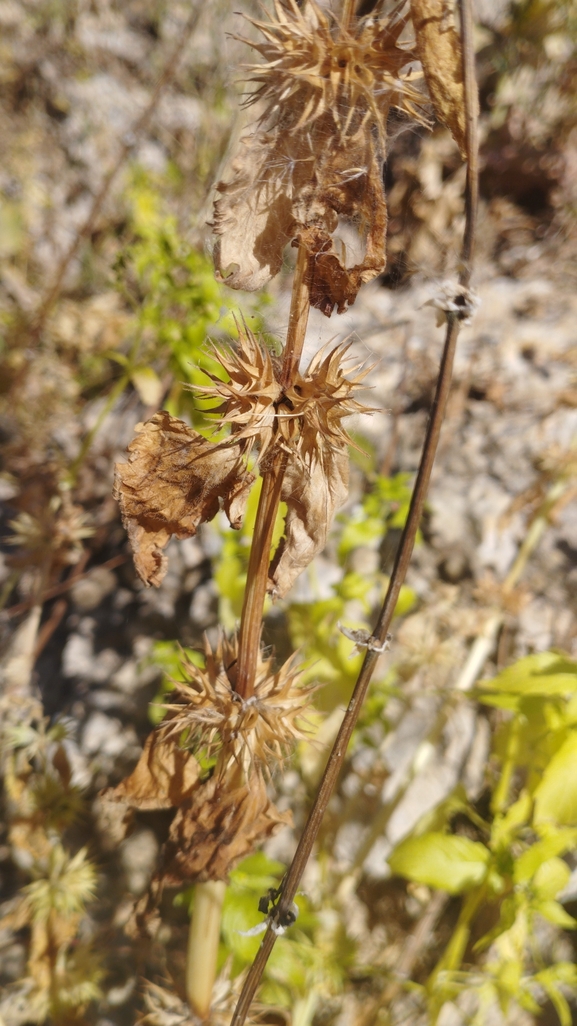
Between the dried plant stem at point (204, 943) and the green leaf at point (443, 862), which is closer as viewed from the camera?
the dried plant stem at point (204, 943)

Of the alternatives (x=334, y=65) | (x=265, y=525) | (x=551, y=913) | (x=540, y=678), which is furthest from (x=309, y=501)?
(x=551, y=913)

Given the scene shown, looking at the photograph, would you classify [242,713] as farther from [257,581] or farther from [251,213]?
[251,213]

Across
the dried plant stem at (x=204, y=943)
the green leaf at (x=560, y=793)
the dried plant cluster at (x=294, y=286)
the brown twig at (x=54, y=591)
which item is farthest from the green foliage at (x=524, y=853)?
the brown twig at (x=54, y=591)

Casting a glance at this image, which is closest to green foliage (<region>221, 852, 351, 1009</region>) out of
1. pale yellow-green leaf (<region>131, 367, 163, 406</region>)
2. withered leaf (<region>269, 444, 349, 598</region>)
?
withered leaf (<region>269, 444, 349, 598</region>)

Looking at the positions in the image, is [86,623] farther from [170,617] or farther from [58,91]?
[58,91]

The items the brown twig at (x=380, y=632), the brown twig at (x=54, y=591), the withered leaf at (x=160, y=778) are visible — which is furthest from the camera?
the brown twig at (x=54, y=591)

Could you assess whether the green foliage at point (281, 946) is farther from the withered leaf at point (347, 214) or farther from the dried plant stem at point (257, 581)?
the withered leaf at point (347, 214)
